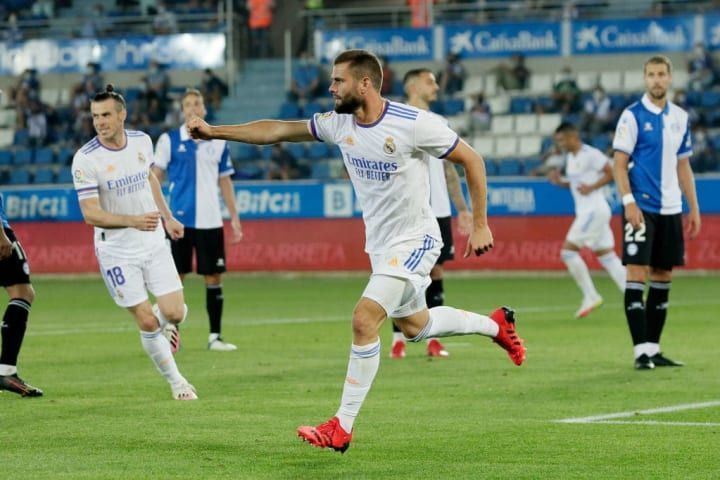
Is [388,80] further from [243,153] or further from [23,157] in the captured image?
[23,157]

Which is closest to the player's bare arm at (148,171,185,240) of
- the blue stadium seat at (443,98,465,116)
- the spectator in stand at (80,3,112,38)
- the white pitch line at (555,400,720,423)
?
the white pitch line at (555,400,720,423)

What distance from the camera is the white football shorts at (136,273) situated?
10734 millimetres

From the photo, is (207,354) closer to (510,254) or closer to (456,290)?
(456,290)

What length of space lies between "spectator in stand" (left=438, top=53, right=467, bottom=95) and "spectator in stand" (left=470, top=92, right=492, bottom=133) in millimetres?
1607

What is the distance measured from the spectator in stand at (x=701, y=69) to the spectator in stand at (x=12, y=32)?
1740 cm

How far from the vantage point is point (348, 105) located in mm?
8234

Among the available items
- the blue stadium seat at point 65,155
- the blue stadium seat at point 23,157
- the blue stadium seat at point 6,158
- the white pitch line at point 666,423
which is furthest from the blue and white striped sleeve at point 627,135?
the blue stadium seat at point 6,158

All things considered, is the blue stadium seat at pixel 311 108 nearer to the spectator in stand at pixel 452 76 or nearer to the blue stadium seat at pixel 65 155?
the spectator in stand at pixel 452 76

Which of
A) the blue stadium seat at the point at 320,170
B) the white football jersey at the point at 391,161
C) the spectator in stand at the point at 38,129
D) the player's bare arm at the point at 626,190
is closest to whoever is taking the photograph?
the white football jersey at the point at 391,161

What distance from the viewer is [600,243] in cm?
1892

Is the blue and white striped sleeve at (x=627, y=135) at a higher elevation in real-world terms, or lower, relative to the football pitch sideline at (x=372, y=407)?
higher

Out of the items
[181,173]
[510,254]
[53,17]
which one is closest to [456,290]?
[510,254]

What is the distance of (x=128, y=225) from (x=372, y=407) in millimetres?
2228

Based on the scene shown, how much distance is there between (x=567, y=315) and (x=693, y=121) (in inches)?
496
